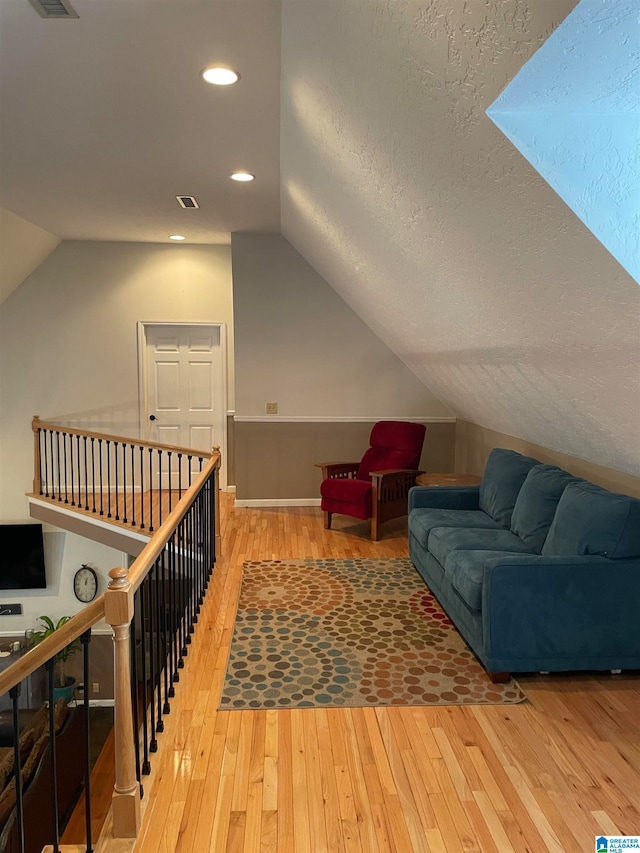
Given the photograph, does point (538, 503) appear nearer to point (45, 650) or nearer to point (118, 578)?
point (118, 578)

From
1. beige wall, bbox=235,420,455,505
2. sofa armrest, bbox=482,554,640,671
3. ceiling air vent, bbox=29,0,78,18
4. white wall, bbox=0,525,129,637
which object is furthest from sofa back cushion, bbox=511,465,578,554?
white wall, bbox=0,525,129,637

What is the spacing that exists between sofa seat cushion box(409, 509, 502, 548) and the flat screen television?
15.0 ft

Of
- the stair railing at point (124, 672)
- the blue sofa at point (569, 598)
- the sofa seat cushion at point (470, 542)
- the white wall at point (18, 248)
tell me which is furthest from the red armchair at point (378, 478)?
the white wall at point (18, 248)

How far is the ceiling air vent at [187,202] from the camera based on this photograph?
453 cm

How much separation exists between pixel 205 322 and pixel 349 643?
4.31m

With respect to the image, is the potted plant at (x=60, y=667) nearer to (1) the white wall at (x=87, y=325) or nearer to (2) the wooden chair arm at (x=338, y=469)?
(1) the white wall at (x=87, y=325)

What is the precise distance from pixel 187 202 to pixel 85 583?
4.47m

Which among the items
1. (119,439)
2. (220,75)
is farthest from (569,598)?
(119,439)

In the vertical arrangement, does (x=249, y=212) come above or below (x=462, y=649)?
above

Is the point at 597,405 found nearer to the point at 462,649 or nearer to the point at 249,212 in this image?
the point at 462,649

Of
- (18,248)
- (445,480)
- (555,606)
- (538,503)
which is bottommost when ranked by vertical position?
(555,606)

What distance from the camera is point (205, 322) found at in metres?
6.51

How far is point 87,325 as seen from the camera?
6406 mm

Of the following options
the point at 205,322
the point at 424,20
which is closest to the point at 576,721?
the point at 424,20
